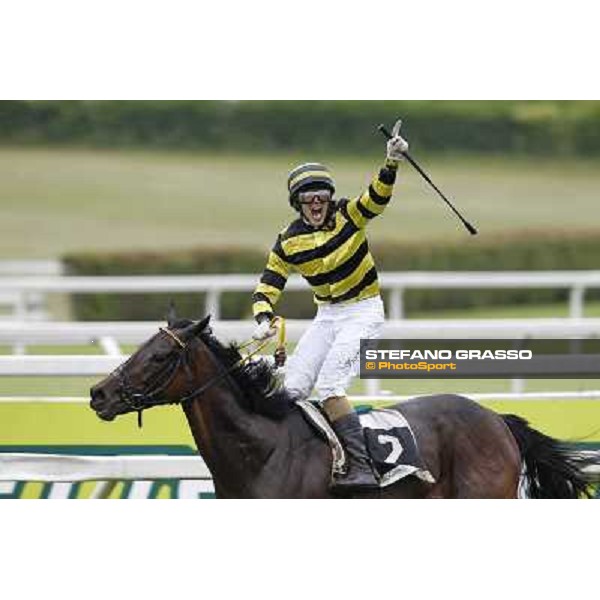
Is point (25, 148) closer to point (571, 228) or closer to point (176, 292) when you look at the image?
point (176, 292)

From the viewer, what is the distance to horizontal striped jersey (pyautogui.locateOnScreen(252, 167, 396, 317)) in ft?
17.9

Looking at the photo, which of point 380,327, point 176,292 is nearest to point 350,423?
point 380,327

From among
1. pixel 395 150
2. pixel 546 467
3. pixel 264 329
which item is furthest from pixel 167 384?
pixel 546 467

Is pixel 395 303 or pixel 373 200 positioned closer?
pixel 373 200

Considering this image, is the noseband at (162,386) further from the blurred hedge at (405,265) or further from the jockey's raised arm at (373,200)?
the blurred hedge at (405,265)

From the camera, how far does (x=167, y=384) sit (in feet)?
17.5

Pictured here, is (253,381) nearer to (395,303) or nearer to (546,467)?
(546,467)

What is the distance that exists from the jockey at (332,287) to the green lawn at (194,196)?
50cm

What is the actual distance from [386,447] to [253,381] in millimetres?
588

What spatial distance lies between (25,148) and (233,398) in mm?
1606

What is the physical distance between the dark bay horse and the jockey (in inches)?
4.2

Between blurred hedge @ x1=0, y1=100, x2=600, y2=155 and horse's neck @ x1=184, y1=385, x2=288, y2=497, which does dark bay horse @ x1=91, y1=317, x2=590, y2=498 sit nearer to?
horse's neck @ x1=184, y1=385, x2=288, y2=497

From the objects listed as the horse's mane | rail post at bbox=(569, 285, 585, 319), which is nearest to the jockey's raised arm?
the horse's mane

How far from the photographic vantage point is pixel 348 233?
5473 mm
